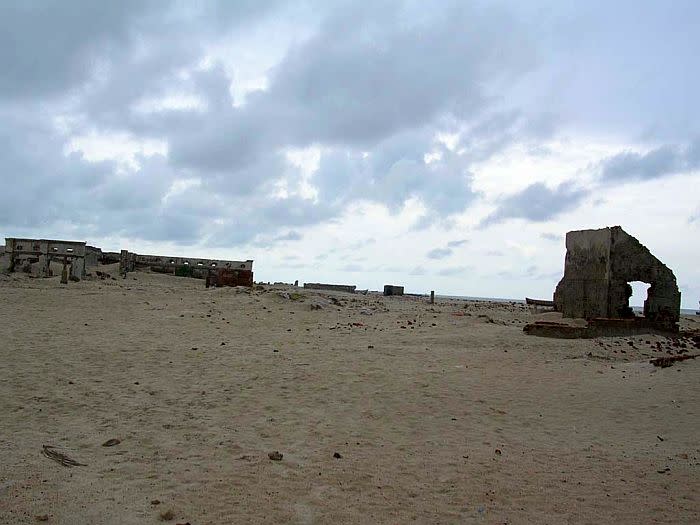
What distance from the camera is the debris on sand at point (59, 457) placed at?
16.5 feet

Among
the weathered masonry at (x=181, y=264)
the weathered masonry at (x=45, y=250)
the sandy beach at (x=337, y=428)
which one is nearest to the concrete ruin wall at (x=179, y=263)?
the weathered masonry at (x=181, y=264)

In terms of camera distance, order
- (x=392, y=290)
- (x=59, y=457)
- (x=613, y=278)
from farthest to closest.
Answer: (x=392, y=290) → (x=613, y=278) → (x=59, y=457)

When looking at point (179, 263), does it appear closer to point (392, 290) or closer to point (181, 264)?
point (181, 264)

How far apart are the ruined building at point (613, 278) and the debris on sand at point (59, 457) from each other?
49.2ft

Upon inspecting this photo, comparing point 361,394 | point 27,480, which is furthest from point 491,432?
point 27,480

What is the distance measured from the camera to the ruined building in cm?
1650

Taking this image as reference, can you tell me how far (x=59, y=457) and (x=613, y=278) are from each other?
608 inches

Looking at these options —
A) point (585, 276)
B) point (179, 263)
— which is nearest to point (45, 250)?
point (179, 263)

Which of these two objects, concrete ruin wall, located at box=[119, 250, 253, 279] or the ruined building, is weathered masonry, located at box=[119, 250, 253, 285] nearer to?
concrete ruin wall, located at box=[119, 250, 253, 279]

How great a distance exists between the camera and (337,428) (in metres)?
6.43

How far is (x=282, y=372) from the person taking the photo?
8.96 metres

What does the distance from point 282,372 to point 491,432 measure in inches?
144

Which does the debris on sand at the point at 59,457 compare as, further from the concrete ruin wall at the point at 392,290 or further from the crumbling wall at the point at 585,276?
the concrete ruin wall at the point at 392,290

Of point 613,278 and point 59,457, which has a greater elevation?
point 613,278
